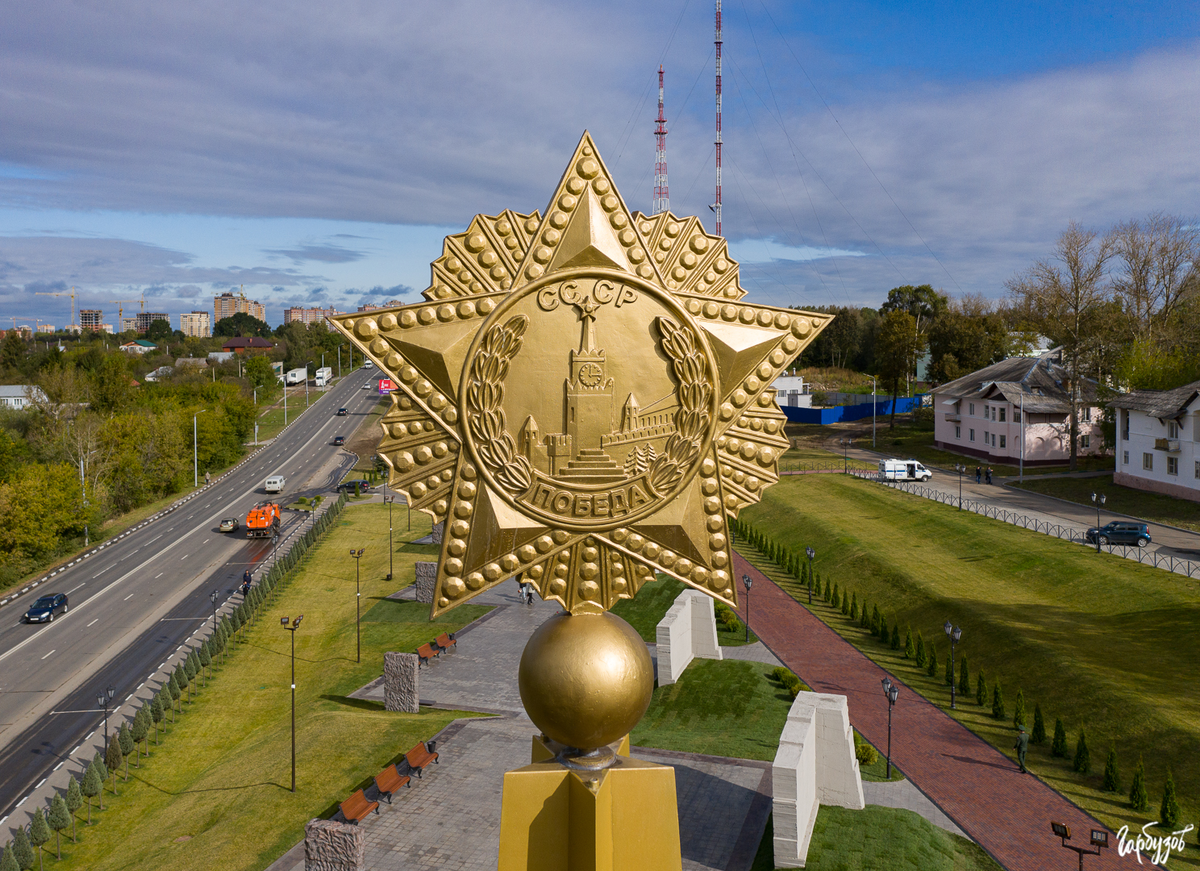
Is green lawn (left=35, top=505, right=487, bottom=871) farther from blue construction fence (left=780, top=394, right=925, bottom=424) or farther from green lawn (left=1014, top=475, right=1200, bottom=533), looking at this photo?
blue construction fence (left=780, top=394, right=925, bottom=424)

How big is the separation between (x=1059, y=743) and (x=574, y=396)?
22.8 meters

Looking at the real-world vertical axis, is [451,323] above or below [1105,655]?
above

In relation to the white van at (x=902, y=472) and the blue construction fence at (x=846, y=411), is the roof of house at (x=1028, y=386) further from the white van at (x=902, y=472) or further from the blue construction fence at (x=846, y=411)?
the blue construction fence at (x=846, y=411)

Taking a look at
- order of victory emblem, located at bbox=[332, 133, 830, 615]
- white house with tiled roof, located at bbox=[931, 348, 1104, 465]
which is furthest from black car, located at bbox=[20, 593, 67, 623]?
white house with tiled roof, located at bbox=[931, 348, 1104, 465]

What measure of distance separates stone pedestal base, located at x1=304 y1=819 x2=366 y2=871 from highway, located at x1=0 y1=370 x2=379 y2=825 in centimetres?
1291

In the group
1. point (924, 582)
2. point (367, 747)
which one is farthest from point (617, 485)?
point (924, 582)

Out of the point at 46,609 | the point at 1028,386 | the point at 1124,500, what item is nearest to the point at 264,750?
the point at 46,609

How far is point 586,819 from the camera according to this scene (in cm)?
618

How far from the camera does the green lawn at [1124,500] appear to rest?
4294 cm

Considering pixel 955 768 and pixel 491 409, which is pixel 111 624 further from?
pixel 491 409

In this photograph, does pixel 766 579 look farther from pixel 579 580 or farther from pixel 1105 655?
pixel 579 580

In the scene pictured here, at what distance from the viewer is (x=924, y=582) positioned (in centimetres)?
3612

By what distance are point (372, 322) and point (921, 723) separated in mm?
24240

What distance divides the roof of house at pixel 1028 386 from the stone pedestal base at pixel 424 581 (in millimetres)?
44283
